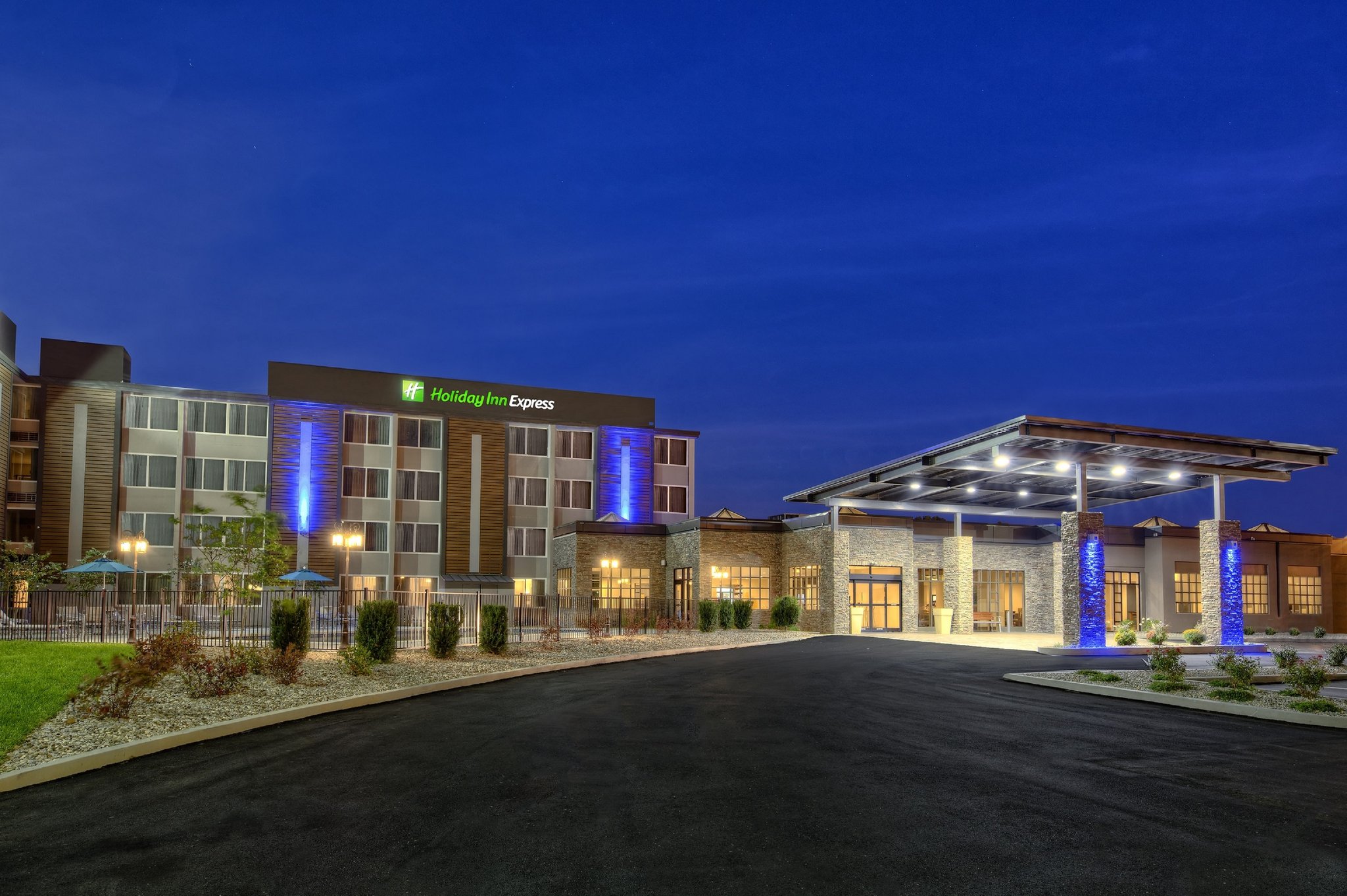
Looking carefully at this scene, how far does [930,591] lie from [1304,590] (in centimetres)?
1902

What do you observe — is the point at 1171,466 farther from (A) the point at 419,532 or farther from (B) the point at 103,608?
(A) the point at 419,532

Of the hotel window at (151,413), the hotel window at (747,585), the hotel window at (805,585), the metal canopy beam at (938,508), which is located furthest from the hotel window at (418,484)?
the metal canopy beam at (938,508)

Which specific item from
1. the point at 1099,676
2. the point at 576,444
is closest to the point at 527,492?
the point at 576,444

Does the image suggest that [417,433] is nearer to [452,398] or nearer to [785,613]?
[452,398]

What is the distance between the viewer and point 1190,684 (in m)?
18.7

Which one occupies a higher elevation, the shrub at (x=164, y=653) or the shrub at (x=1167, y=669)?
the shrub at (x=164, y=653)

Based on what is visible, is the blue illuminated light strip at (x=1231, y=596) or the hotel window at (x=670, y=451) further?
the hotel window at (x=670, y=451)

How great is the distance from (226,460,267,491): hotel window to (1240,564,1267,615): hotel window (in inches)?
1936

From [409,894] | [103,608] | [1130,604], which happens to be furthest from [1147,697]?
[1130,604]

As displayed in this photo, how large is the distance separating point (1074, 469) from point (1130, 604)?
14977mm

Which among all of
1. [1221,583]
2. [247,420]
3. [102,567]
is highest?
[247,420]

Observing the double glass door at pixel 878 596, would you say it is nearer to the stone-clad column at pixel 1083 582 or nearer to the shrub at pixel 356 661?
the stone-clad column at pixel 1083 582

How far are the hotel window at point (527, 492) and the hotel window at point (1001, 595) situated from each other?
24.6m

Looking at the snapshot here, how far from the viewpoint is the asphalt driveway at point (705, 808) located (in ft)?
21.5
